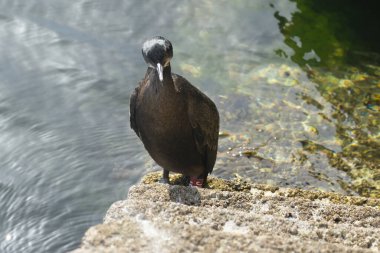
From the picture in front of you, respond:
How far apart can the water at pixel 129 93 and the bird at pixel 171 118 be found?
1427mm

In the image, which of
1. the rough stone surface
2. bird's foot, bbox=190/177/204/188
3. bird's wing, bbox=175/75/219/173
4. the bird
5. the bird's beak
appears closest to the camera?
the rough stone surface

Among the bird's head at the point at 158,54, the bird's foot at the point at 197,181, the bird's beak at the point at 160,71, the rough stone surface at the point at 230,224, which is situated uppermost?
the bird's head at the point at 158,54

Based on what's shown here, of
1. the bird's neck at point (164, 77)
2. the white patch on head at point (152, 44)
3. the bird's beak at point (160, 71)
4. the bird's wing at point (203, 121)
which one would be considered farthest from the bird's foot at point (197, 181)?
the white patch on head at point (152, 44)

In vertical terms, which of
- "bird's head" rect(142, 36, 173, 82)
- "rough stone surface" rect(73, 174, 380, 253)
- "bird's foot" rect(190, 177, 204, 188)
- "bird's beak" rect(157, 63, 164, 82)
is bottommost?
"bird's foot" rect(190, 177, 204, 188)

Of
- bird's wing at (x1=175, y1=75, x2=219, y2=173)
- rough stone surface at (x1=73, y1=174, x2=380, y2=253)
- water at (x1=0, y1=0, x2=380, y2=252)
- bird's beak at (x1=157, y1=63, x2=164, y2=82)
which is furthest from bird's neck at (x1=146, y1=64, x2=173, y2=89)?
water at (x1=0, y1=0, x2=380, y2=252)

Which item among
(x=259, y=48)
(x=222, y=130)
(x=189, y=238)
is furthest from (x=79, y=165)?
(x=189, y=238)

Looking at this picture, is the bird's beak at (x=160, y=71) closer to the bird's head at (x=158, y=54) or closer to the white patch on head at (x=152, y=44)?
the bird's head at (x=158, y=54)

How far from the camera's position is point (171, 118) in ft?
17.9

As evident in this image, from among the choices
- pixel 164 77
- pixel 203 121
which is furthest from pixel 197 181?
pixel 164 77

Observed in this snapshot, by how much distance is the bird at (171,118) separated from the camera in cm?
519

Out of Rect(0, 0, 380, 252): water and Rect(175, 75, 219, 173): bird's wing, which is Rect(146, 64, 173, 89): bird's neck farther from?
Rect(0, 0, 380, 252): water

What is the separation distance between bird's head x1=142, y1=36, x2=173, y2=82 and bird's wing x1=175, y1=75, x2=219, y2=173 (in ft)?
1.40

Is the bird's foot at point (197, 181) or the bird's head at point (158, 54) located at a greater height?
the bird's head at point (158, 54)

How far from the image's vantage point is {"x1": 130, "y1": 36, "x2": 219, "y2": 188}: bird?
17.0 ft
